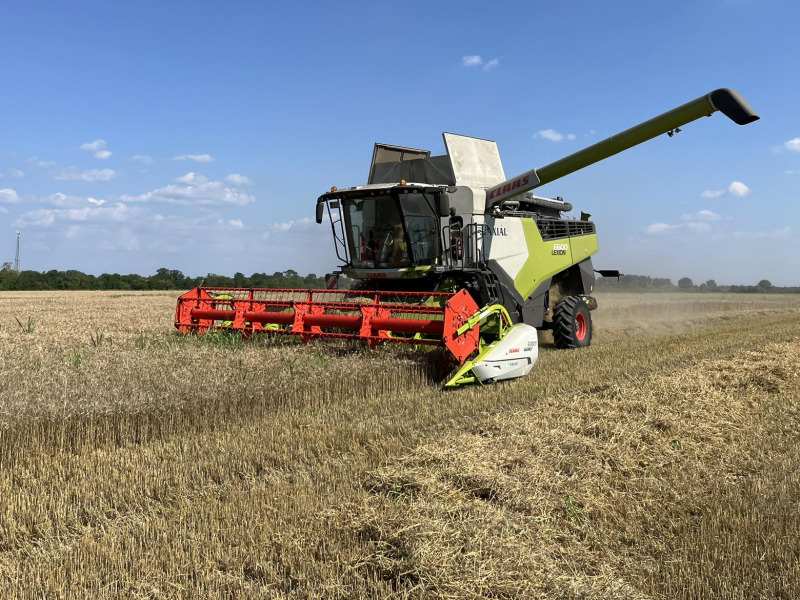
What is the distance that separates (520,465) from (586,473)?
318 mm

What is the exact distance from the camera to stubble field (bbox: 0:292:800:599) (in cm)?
208

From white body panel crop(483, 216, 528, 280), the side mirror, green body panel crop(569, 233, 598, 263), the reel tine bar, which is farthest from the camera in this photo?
green body panel crop(569, 233, 598, 263)

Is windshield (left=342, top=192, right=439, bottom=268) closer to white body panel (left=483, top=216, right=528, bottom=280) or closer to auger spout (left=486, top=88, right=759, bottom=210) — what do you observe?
white body panel (left=483, top=216, right=528, bottom=280)

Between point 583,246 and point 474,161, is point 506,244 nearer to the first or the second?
point 474,161

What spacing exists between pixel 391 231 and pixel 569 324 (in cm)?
267


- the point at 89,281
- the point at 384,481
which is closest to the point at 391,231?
the point at 384,481

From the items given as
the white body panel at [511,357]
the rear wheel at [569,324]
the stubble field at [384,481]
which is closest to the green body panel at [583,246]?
the rear wheel at [569,324]

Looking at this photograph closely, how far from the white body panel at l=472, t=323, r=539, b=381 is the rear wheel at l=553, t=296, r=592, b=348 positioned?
2.33 meters

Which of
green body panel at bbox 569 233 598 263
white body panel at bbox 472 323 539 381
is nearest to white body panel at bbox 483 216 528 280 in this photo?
green body panel at bbox 569 233 598 263

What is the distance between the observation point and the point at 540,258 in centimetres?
809

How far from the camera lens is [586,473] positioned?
297cm

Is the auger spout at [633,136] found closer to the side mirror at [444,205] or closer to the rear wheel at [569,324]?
the side mirror at [444,205]

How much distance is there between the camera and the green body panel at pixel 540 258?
25.5 ft

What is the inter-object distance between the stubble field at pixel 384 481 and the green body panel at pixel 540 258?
8.06 feet
